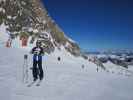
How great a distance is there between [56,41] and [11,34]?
962cm

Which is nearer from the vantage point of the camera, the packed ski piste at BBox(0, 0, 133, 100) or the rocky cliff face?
the packed ski piste at BBox(0, 0, 133, 100)

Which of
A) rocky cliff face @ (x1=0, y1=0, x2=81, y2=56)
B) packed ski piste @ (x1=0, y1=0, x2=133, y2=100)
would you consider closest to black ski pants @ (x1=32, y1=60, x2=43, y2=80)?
packed ski piste @ (x1=0, y1=0, x2=133, y2=100)

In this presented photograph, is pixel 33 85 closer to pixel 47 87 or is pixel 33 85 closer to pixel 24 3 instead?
pixel 47 87

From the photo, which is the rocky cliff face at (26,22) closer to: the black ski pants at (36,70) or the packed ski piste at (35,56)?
the packed ski piste at (35,56)

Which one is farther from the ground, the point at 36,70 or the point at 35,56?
the point at 35,56

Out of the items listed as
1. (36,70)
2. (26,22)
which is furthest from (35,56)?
(26,22)

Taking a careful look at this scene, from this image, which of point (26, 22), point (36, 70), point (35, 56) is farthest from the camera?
point (26, 22)

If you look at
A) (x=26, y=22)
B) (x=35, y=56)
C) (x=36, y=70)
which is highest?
(x=26, y=22)

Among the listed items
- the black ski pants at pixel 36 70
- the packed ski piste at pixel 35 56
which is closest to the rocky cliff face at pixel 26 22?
the packed ski piste at pixel 35 56

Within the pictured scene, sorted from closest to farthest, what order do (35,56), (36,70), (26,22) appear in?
(35,56), (36,70), (26,22)

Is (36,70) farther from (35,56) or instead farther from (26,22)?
(26,22)

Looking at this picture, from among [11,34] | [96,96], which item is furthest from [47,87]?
[11,34]

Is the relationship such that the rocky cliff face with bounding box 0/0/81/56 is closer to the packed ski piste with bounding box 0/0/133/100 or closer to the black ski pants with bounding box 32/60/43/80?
the packed ski piste with bounding box 0/0/133/100

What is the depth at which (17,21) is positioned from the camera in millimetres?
38875
